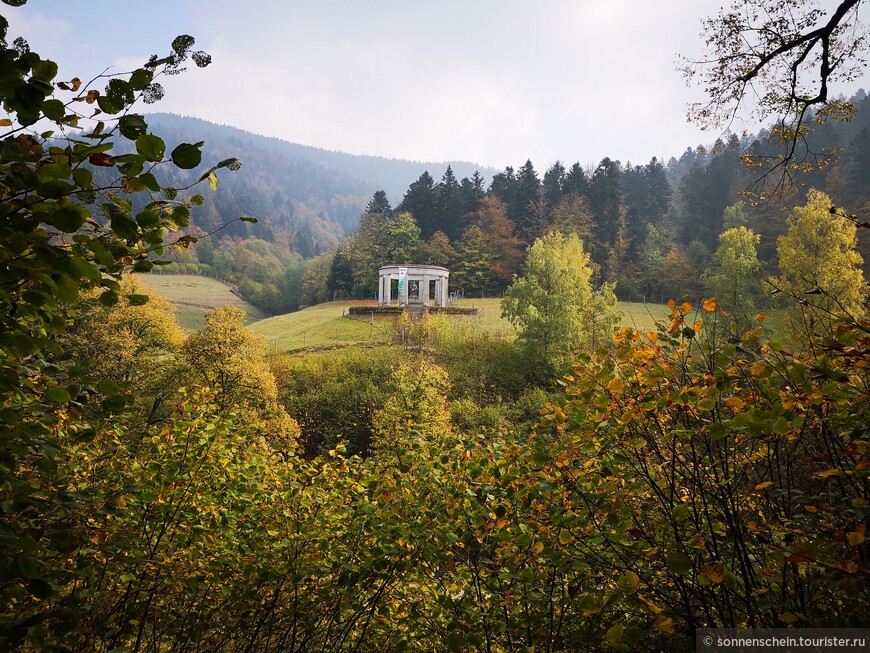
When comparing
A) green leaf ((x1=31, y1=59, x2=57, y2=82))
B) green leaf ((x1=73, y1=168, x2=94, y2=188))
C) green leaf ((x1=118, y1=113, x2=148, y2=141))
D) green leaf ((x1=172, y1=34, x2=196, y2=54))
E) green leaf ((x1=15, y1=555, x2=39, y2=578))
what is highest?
green leaf ((x1=172, y1=34, x2=196, y2=54))

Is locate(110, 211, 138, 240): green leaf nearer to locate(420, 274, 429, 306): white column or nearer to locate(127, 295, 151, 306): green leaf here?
locate(127, 295, 151, 306): green leaf

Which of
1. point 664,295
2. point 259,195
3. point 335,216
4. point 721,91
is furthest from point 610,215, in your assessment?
point 335,216

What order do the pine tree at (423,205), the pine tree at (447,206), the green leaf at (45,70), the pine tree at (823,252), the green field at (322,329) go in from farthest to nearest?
the pine tree at (423,205)
the pine tree at (447,206)
the green field at (322,329)
the pine tree at (823,252)
the green leaf at (45,70)

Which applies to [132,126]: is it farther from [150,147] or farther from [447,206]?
[447,206]

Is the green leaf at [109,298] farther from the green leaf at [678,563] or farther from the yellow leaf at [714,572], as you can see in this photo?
the yellow leaf at [714,572]

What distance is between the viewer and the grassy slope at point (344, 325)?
36125 mm

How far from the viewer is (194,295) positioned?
66000 mm

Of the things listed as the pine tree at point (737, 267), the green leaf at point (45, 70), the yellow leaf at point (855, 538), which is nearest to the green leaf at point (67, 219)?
the green leaf at point (45, 70)

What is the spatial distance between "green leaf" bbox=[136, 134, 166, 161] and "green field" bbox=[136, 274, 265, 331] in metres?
58.3

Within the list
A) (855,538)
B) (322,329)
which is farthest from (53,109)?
(322,329)

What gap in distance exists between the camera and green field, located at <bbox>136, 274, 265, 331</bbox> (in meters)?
57.8

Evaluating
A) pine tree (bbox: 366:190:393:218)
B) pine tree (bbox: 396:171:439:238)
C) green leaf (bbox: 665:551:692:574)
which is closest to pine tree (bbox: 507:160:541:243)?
pine tree (bbox: 396:171:439:238)

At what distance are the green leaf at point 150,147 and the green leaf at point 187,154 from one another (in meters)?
0.04

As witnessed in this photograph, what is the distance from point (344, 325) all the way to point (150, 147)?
40.9 meters
